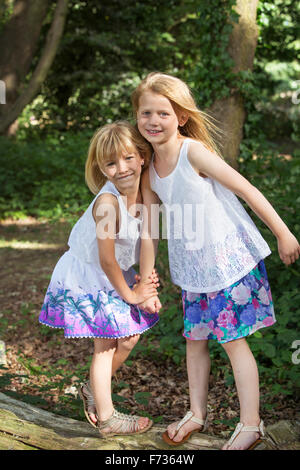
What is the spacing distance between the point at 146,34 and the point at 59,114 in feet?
9.34

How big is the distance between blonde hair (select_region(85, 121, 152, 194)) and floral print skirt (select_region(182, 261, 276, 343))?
689mm

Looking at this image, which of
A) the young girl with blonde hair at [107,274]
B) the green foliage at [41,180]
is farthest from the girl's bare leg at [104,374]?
the green foliage at [41,180]

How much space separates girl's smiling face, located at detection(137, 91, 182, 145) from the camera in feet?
7.45

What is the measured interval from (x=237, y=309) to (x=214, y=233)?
1.11 ft

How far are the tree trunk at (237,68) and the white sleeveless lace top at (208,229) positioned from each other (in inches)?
107

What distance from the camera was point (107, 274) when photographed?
2.36m

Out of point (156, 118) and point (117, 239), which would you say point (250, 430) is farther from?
point (156, 118)

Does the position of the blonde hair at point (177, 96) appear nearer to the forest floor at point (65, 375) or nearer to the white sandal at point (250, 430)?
the white sandal at point (250, 430)

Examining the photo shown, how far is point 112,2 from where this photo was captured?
1162cm

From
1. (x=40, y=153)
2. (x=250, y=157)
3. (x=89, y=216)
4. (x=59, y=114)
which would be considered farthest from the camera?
(x=59, y=114)

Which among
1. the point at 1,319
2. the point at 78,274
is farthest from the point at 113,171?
the point at 1,319

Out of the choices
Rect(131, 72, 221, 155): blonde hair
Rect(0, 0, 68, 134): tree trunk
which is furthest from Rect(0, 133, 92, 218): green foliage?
Rect(131, 72, 221, 155): blonde hair

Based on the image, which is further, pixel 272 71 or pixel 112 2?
pixel 272 71
